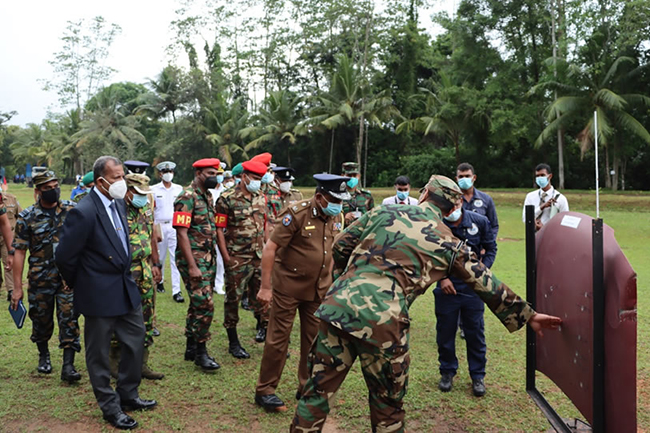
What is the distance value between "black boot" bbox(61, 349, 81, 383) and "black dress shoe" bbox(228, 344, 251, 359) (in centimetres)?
143

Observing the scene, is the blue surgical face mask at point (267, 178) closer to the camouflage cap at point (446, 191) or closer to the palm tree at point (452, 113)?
the camouflage cap at point (446, 191)

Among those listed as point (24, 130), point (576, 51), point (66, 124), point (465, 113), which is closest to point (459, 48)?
point (465, 113)

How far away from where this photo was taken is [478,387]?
4555 millimetres

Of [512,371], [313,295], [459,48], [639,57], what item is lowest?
[512,371]

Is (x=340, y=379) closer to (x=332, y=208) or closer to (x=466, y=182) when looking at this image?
(x=332, y=208)

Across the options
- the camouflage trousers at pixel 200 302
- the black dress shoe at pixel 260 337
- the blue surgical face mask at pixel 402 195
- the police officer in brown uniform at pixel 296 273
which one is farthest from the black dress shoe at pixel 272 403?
the blue surgical face mask at pixel 402 195

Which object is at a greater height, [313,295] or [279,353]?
[313,295]

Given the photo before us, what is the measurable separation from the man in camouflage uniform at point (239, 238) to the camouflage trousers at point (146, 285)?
79 centimetres

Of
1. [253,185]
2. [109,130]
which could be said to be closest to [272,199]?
[253,185]

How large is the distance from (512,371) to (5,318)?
5881 mm

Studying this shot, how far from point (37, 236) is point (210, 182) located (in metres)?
1.55

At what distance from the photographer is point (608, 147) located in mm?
26969

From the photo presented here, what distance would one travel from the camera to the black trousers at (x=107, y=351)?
3.85 m

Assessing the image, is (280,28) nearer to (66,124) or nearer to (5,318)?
(66,124)
